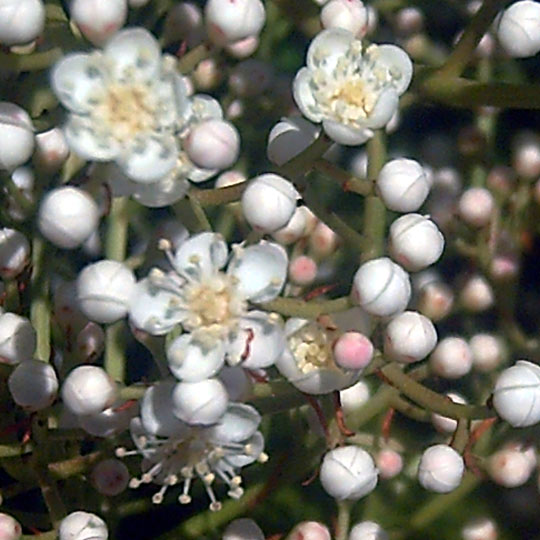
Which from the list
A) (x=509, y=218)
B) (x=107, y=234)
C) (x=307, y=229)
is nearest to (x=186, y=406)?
(x=107, y=234)

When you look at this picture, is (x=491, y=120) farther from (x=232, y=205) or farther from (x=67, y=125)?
(x=67, y=125)

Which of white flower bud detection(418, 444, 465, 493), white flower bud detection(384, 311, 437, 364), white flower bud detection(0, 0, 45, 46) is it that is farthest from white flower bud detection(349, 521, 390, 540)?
white flower bud detection(0, 0, 45, 46)

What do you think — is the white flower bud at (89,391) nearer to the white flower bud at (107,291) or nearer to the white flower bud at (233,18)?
the white flower bud at (107,291)

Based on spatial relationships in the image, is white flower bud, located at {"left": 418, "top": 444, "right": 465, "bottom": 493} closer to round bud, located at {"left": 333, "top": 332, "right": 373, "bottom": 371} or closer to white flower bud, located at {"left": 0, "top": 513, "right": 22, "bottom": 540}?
round bud, located at {"left": 333, "top": 332, "right": 373, "bottom": 371}

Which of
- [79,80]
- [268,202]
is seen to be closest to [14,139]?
[79,80]

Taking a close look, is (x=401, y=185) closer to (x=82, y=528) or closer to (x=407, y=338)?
(x=407, y=338)

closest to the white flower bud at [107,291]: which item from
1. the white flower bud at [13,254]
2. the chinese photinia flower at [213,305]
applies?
the chinese photinia flower at [213,305]
